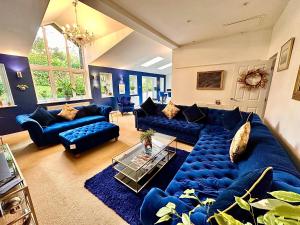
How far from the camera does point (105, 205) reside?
1547 millimetres

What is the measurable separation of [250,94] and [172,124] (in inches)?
99.8

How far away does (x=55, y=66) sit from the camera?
16.0 ft

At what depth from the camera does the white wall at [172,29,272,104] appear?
379 cm

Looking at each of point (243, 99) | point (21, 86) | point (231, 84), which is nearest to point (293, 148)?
point (243, 99)

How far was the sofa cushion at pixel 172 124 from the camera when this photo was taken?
113 inches

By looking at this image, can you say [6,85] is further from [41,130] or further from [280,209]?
[280,209]

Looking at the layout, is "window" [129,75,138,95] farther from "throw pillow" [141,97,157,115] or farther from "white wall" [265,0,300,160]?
"white wall" [265,0,300,160]

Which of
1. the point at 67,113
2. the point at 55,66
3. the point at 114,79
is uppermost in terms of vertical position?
the point at 55,66

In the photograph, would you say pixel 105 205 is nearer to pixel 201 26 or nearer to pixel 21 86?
pixel 201 26

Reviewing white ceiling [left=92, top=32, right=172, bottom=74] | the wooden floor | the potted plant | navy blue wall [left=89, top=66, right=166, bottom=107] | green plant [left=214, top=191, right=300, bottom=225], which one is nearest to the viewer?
green plant [left=214, top=191, right=300, bottom=225]

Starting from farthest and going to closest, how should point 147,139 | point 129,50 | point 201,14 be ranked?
point 129,50, point 201,14, point 147,139

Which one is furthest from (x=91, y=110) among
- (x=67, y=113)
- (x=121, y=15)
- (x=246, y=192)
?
(x=246, y=192)

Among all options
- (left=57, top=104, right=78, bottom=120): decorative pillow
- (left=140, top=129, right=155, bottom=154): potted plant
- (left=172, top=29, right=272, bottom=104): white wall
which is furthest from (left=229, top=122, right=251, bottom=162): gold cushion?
(left=57, top=104, right=78, bottom=120): decorative pillow

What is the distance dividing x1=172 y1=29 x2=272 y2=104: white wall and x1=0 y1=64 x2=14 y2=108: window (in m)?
5.26
